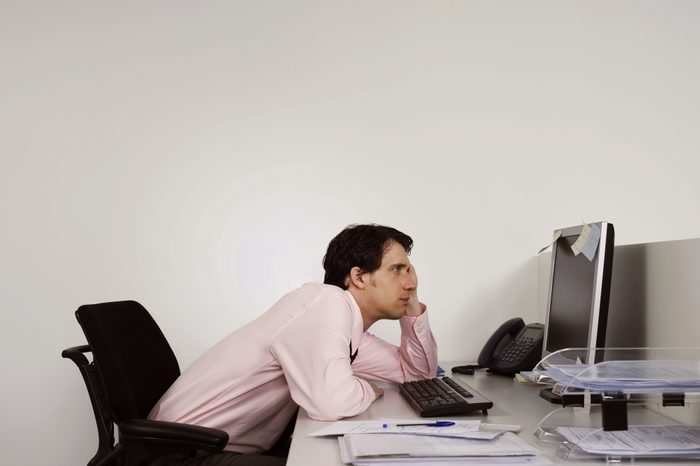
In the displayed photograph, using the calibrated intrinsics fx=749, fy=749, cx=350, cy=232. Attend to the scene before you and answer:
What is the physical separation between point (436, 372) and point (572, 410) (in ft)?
2.48

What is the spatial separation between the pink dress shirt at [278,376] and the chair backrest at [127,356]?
0.09 m

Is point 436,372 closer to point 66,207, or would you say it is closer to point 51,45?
point 66,207

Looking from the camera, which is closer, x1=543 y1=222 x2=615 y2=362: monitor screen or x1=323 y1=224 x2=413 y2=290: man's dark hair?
x1=543 y1=222 x2=615 y2=362: monitor screen

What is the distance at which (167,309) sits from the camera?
115 inches

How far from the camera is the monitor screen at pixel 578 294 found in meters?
1.72

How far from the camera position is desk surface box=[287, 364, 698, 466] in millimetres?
1360

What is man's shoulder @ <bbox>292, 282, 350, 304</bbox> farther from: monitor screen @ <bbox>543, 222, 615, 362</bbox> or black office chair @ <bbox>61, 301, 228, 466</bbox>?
monitor screen @ <bbox>543, 222, 615, 362</bbox>

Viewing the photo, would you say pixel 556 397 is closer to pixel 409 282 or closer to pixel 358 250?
pixel 409 282

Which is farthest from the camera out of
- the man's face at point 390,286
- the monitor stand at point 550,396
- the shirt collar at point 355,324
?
the man's face at point 390,286

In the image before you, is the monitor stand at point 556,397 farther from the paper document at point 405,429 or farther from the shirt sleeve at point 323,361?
the shirt sleeve at point 323,361

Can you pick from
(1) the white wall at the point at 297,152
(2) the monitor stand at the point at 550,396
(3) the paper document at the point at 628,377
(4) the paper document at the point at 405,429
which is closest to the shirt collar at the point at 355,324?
(4) the paper document at the point at 405,429

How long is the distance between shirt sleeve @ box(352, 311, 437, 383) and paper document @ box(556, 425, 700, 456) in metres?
0.93

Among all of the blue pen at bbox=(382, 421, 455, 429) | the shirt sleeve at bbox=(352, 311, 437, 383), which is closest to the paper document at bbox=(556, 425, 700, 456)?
the blue pen at bbox=(382, 421, 455, 429)

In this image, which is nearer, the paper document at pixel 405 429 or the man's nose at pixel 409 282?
the paper document at pixel 405 429
